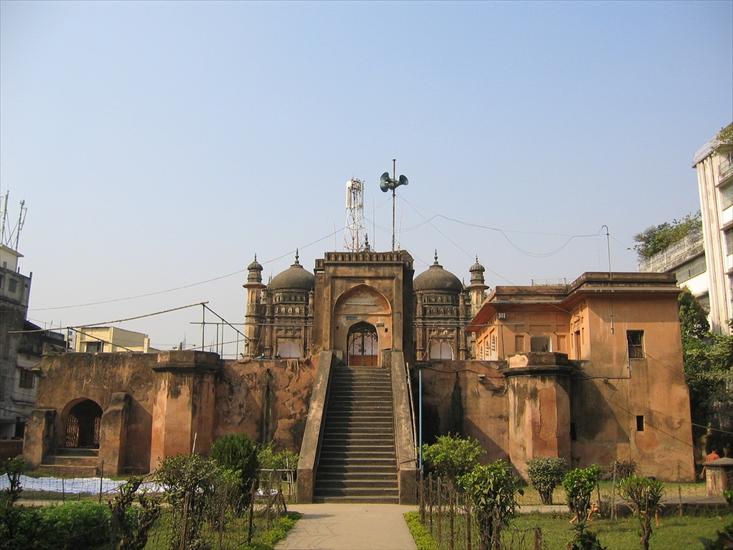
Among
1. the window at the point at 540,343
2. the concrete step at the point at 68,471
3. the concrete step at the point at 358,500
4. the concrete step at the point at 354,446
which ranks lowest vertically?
the concrete step at the point at 358,500

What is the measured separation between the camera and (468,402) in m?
22.3

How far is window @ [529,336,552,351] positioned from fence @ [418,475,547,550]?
14.2 metres

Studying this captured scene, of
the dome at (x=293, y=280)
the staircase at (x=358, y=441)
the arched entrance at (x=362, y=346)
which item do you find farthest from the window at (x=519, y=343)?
the dome at (x=293, y=280)

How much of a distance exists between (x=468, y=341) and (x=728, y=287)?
15726mm

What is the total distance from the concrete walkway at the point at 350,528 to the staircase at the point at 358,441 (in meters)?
0.81

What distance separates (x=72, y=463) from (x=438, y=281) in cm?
2944

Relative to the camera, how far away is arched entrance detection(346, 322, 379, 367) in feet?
81.9

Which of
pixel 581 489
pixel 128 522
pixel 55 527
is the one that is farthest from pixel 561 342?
pixel 55 527

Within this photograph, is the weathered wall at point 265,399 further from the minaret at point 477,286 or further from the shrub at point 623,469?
the minaret at point 477,286

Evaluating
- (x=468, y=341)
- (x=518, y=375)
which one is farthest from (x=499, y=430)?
(x=468, y=341)

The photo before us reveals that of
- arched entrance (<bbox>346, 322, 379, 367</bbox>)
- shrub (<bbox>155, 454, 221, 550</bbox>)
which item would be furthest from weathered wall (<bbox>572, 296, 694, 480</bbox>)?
shrub (<bbox>155, 454, 221, 550</bbox>)

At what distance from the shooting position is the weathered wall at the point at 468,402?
22125mm

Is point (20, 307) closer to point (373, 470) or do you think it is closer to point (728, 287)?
point (373, 470)

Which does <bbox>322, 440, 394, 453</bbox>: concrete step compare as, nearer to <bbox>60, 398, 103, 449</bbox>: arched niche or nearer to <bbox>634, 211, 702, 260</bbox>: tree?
<bbox>60, 398, 103, 449</bbox>: arched niche
